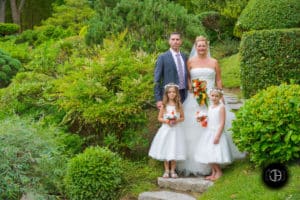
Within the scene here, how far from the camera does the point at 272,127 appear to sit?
585 cm

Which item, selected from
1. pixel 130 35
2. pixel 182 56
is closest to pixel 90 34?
pixel 130 35

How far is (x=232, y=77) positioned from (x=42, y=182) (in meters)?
6.21

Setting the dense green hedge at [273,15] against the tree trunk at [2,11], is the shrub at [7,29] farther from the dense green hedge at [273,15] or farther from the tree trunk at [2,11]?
the dense green hedge at [273,15]

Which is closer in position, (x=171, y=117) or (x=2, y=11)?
(x=171, y=117)

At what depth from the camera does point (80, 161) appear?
6566mm

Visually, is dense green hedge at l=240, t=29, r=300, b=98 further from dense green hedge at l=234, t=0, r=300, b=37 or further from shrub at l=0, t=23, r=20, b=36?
shrub at l=0, t=23, r=20, b=36

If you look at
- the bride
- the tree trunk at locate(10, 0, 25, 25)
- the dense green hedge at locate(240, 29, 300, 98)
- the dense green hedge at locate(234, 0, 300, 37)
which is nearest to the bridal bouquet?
the bride

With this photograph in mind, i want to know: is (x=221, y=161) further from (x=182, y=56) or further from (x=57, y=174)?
(x=57, y=174)

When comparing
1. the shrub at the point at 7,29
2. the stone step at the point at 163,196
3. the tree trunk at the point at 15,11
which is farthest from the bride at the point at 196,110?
the tree trunk at the point at 15,11

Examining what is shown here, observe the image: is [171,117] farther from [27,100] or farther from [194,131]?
[27,100]

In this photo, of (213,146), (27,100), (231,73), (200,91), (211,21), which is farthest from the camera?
(211,21)

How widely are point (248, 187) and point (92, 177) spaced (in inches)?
73.6

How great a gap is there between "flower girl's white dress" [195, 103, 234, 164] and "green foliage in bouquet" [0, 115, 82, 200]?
5.66ft

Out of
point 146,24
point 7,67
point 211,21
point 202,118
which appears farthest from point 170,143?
point 211,21
